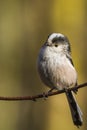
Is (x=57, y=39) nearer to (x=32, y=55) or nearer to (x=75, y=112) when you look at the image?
(x=75, y=112)

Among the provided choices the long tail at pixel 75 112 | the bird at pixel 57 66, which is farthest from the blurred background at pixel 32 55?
the bird at pixel 57 66

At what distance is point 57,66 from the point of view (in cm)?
552

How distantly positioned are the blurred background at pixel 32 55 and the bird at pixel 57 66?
331 cm

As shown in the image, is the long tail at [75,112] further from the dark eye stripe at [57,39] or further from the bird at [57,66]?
the dark eye stripe at [57,39]

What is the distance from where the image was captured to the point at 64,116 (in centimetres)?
920

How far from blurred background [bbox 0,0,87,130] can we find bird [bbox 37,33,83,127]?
3.31m

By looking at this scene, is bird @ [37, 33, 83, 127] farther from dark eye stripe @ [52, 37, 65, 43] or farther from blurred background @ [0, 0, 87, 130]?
blurred background @ [0, 0, 87, 130]

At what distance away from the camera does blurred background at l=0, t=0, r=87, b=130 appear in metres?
9.09

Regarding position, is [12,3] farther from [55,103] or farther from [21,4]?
[55,103]

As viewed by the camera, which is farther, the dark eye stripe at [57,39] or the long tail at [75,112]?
the dark eye stripe at [57,39]

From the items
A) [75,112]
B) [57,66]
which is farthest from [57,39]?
[75,112]

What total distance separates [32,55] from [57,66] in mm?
3653

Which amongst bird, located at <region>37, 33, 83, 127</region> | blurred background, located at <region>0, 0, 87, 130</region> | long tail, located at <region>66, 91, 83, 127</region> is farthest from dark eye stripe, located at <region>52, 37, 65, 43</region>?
blurred background, located at <region>0, 0, 87, 130</region>

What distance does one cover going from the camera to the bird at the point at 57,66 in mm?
5516
